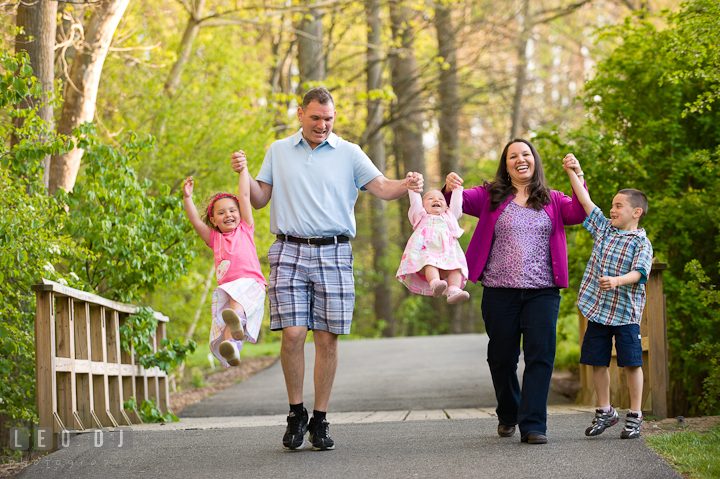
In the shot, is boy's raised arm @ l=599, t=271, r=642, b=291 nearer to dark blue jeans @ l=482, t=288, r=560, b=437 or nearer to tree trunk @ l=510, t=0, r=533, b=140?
dark blue jeans @ l=482, t=288, r=560, b=437

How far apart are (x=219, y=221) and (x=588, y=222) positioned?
96.1 inches

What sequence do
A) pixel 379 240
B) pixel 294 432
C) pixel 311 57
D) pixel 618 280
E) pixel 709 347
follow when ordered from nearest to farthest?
pixel 294 432 → pixel 618 280 → pixel 709 347 → pixel 311 57 → pixel 379 240

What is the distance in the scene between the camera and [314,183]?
4633 millimetres

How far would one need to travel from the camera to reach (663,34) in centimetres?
724

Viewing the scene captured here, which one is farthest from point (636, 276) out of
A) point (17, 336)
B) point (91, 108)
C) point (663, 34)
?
point (91, 108)

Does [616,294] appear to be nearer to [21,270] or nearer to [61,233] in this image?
[21,270]

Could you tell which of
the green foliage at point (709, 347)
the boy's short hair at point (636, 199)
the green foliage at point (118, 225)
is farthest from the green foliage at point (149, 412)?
the green foliage at point (709, 347)

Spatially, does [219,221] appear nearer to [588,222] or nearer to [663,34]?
[588,222]

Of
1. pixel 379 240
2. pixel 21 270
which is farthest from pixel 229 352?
pixel 379 240

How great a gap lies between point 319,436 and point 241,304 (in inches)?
37.9

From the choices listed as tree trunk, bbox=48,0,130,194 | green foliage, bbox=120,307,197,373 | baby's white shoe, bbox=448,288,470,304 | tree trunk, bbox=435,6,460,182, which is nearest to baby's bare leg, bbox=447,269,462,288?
baby's white shoe, bbox=448,288,470,304

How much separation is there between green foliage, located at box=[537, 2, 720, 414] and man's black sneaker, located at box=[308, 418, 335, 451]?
3.56m

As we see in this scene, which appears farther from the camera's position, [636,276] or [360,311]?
[360,311]

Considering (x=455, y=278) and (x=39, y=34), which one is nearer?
(x=455, y=278)
